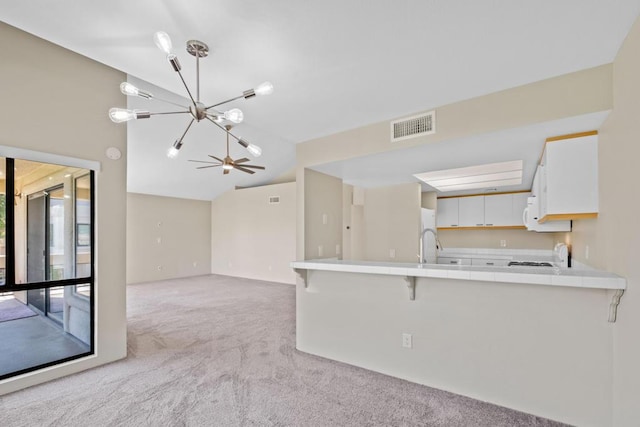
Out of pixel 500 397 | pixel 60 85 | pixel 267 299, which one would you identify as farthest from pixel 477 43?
pixel 267 299

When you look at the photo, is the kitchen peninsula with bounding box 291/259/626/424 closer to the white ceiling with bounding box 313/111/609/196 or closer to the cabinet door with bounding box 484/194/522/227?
the white ceiling with bounding box 313/111/609/196

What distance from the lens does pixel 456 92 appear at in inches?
90.4

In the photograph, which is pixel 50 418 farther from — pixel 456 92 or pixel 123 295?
pixel 456 92

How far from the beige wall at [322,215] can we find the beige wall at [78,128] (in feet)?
6.23

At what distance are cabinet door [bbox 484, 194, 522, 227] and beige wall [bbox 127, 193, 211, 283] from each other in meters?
7.72

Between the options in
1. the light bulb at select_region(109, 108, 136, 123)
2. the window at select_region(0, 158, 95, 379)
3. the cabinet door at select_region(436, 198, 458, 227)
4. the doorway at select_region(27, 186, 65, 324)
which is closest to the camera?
the light bulb at select_region(109, 108, 136, 123)

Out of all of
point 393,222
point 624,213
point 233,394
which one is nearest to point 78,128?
point 233,394

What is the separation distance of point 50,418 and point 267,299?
3.92 meters

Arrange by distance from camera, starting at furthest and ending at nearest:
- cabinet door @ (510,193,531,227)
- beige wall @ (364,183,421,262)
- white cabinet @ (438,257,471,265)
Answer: white cabinet @ (438,257,471,265) → cabinet door @ (510,193,531,227) → beige wall @ (364,183,421,262)

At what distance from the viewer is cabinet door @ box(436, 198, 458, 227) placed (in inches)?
234

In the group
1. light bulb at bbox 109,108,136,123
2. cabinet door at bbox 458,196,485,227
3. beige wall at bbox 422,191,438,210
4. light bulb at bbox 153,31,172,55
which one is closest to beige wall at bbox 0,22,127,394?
light bulb at bbox 109,108,136,123

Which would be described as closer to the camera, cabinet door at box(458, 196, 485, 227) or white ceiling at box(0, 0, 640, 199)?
white ceiling at box(0, 0, 640, 199)

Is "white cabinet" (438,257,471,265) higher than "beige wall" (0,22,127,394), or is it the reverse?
"beige wall" (0,22,127,394)

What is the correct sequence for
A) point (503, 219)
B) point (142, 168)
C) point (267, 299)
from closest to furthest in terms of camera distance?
point (503, 219)
point (267, 299)
point (142, 168)
